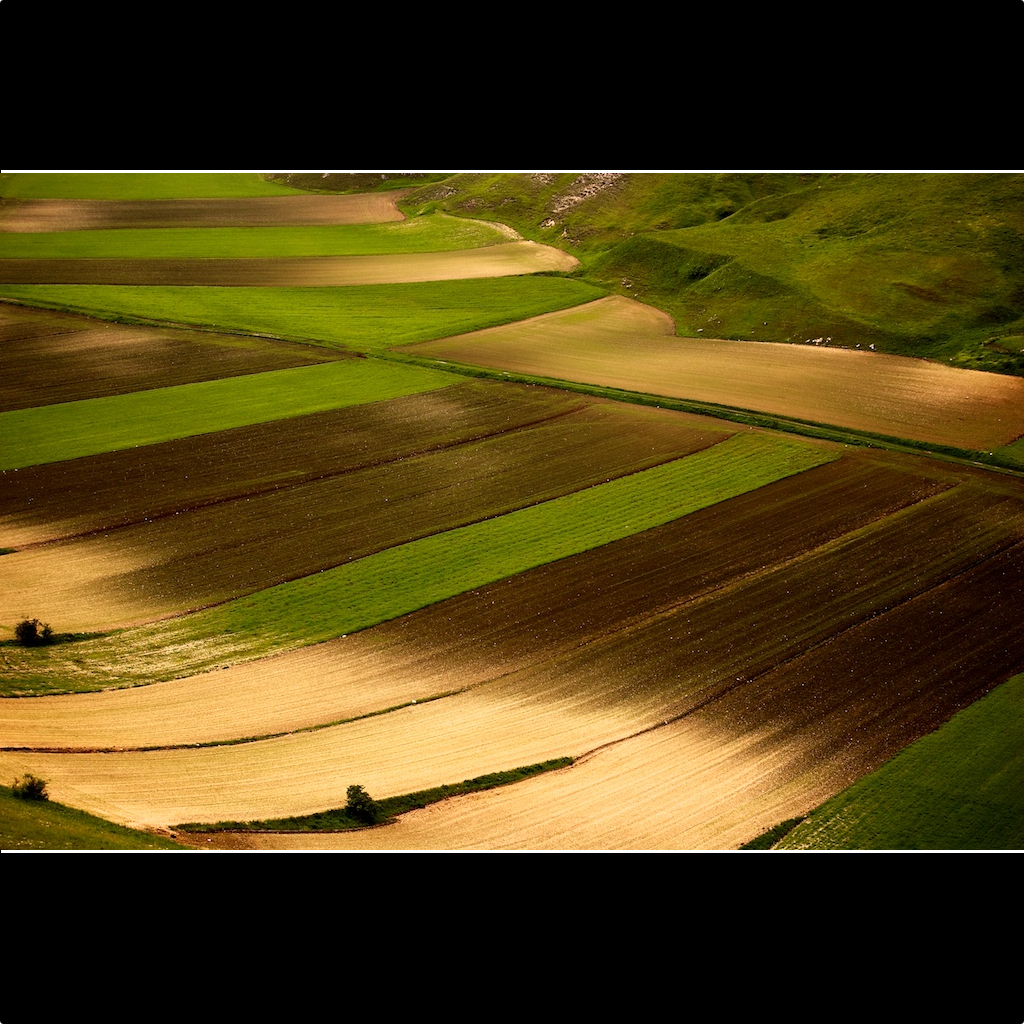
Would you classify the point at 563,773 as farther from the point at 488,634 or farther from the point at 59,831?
the point at 59,831

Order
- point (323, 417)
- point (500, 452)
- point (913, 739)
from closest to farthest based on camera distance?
point (913, 739) → point (500, 452) → point (323, 417)

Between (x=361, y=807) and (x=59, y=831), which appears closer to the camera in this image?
(x=59, y=831)

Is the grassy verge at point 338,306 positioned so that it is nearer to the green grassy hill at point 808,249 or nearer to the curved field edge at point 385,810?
the green grassy hill at point 808,249

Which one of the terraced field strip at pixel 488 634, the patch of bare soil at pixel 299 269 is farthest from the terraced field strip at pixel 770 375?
the patch of bare soil at pixel 299 269

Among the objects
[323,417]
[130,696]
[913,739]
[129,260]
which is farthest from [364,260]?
[913,739]

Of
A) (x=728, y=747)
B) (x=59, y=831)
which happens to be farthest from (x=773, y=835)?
(x=59, y=831)

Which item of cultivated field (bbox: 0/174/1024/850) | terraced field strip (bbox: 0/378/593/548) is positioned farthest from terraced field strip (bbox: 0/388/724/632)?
terraced field strip (bbox: 0/378/593/548)

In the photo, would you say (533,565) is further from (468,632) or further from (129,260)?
(129,260)
